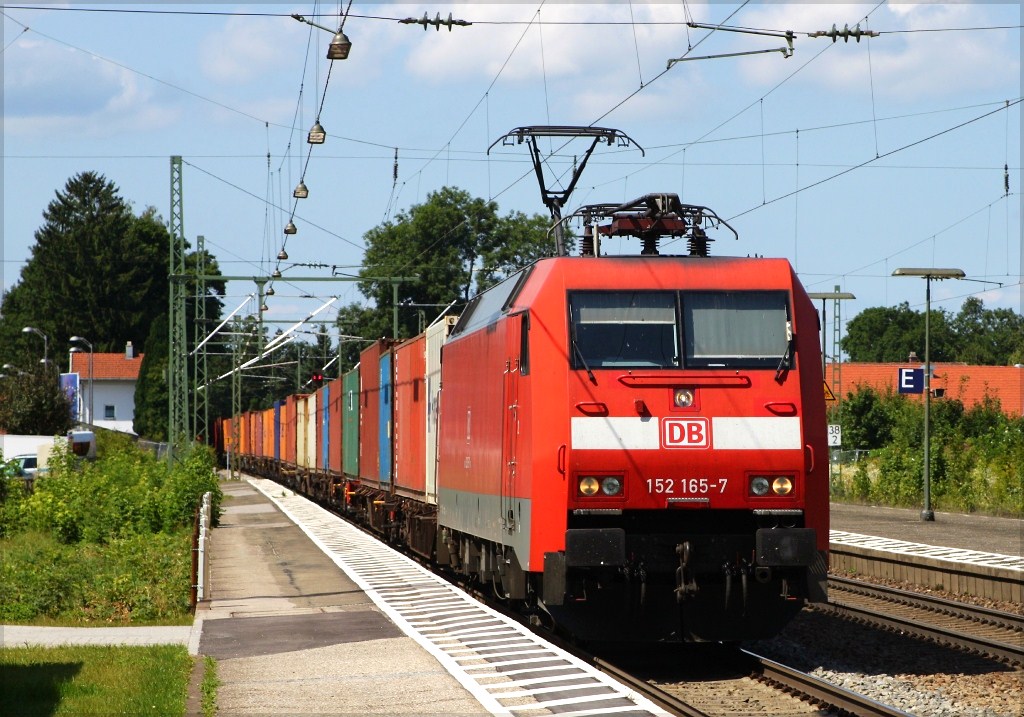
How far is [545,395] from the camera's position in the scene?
11438 mm

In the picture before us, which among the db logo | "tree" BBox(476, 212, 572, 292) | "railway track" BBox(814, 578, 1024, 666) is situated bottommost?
"railway track" BBox(814, 578, 1024, 666)

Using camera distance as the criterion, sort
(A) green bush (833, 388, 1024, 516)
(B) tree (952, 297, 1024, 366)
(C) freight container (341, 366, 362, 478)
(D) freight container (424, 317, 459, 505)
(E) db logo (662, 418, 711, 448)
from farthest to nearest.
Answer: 1. (B) tree (952, 297, 1024, 366)
2. (A) green bush (833, 388, 1024, 516)
3. (C) freight container (341, 366, 362, 478)
4. (D) freight container (424, 317, 459, 505)
5. (E) db logo (662, 418, 711, 448)

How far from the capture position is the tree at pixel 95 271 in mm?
98625

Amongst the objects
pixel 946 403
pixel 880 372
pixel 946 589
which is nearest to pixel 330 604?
pixel 946 589

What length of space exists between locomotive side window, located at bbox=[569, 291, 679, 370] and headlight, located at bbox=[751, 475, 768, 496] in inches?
45.1

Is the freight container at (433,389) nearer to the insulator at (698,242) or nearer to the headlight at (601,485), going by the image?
the insulator at (698,242)

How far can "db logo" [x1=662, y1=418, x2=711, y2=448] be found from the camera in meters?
11.2

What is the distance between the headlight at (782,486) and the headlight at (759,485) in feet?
0.19

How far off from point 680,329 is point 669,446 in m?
1.07

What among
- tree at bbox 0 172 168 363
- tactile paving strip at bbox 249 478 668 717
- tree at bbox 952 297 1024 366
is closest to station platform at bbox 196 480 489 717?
tactile paving strip at bbox 249 478 668 717

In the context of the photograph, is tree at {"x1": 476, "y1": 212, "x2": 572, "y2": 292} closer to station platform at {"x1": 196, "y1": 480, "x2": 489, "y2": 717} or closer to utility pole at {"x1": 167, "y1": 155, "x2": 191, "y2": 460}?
utility pole at {"x1": 167, "y1": 155, "x2": 191, "y2": 460}

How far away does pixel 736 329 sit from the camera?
38.5ft

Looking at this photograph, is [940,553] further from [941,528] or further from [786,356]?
[786,356]

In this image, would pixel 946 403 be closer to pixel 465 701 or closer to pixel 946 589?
pixel 946 589
